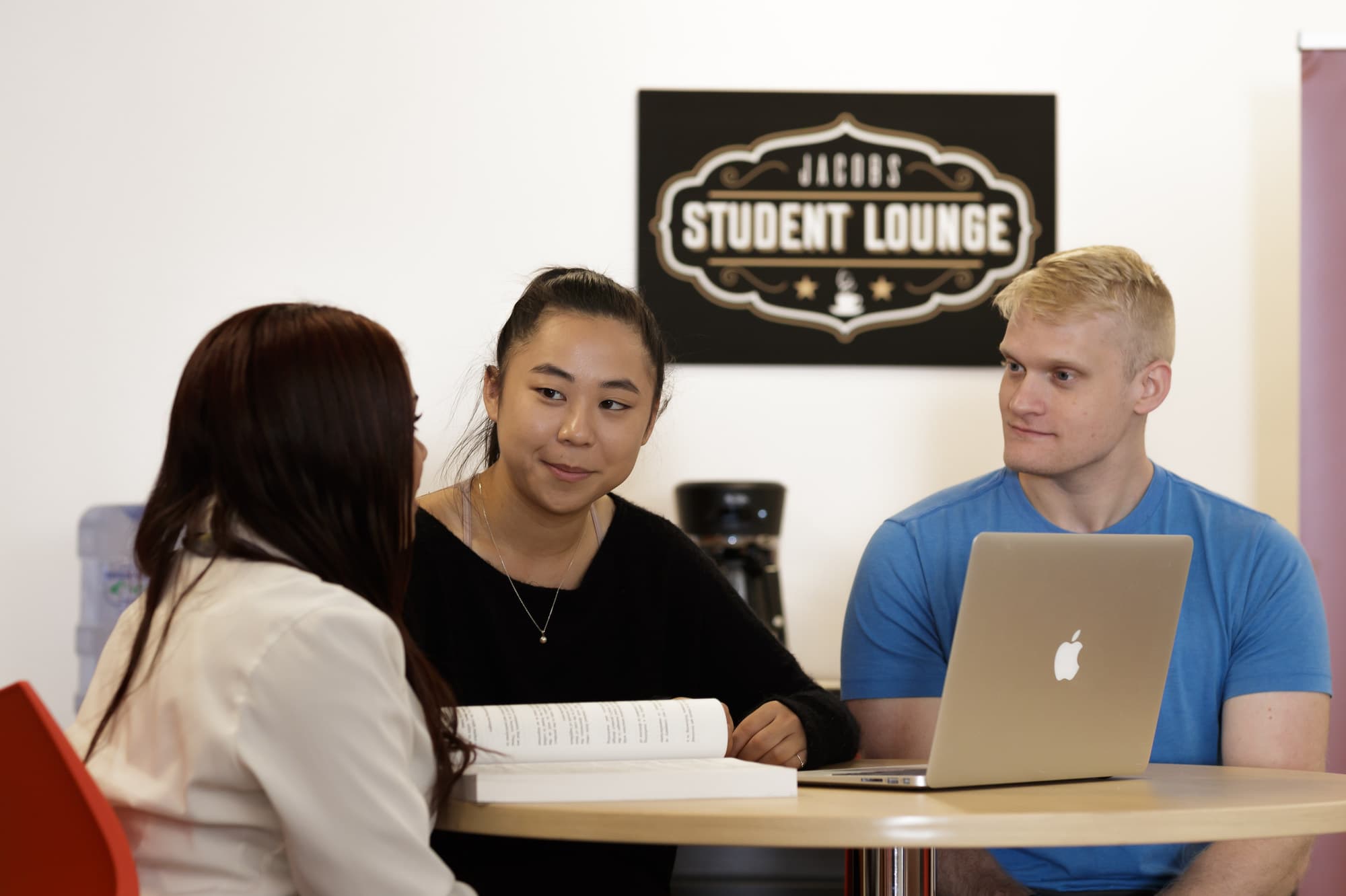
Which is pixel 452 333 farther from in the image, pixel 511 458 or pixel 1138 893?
pixel 1138 893

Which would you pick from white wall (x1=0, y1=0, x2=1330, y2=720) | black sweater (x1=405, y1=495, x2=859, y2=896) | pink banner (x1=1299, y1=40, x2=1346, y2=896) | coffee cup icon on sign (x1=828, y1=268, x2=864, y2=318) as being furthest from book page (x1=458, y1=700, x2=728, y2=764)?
pink banner (x1=1299, y1=40, x2=1346, y2=896)

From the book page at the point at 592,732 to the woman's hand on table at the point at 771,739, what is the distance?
167 mm

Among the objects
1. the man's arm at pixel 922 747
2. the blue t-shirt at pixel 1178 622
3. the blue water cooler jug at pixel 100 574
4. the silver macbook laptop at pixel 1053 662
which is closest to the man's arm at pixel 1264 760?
the blue t-shirt at pixel 1178 622

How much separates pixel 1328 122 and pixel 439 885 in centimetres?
266

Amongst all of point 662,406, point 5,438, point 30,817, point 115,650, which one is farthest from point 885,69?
point 30,817

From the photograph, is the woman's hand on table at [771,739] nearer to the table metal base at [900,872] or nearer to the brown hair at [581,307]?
the table metal base at [900,872]

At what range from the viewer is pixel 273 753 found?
3.67 ft

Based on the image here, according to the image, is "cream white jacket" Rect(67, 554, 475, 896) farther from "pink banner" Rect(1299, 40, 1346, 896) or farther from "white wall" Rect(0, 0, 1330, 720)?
"pink banner" Rect(1299, 40, 1346, 896)

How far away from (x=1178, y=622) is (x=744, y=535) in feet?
3.80

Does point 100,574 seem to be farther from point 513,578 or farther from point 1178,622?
point 1178,622

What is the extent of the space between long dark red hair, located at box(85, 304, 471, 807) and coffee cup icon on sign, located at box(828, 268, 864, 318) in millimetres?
2010

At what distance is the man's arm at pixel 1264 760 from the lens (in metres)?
1.85

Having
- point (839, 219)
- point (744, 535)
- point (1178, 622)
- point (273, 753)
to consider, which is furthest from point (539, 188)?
point (273, 753)

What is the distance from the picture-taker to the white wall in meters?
3.18
